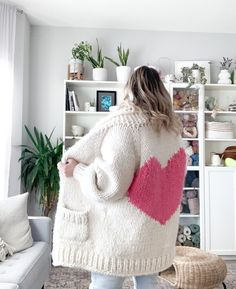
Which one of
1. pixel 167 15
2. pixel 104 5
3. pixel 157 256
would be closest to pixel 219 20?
pixel 167 15

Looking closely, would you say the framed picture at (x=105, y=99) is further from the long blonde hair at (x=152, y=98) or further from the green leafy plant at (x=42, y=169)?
the long blonde hair at (x=152, y=98)

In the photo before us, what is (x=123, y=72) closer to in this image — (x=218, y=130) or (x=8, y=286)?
(x=218, y=130)

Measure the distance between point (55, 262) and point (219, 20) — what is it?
10.5 ft

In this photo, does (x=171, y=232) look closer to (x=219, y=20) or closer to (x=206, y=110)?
(x=206, y=110)

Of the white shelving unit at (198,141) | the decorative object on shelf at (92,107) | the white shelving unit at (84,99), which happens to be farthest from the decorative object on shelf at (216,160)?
the decorative object on shelf at (92,107)

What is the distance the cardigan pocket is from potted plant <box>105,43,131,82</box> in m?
2.51

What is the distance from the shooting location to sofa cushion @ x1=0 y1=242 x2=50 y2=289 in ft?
5.37

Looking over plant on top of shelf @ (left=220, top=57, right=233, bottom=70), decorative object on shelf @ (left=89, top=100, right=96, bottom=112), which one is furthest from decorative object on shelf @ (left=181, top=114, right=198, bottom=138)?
decorative object on shelf @ (left=89, top=100, right=96, bottom=112)

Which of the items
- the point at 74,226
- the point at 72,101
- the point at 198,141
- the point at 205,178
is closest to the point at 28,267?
the point at 74,226

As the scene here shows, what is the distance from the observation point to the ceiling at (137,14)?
3068mm

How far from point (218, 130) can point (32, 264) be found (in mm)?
2418

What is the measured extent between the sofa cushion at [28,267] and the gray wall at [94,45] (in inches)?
66.4

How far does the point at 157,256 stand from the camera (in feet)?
3.74

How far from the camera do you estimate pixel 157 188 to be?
3.72 feet
